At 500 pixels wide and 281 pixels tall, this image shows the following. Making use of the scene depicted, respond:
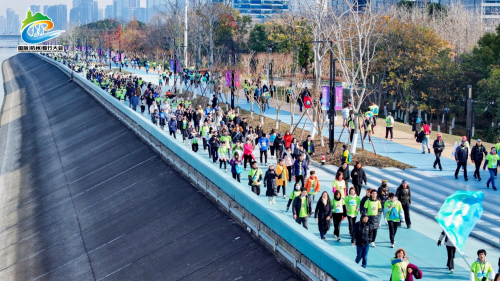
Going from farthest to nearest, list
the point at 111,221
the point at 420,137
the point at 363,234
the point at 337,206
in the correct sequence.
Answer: the point at 420,137 → the point at 111,221 → the point at 337,206 → the point at 363,234

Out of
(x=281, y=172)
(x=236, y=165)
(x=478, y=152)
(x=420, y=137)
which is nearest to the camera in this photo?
(x=281, y=172)

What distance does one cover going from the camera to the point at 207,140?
26.9 metres

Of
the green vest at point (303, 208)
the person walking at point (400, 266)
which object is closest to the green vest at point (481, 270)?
the person walking at point (400, 266)

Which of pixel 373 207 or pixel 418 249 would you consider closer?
pixel 373 207

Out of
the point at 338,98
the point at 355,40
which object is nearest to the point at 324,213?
the point at 338,98

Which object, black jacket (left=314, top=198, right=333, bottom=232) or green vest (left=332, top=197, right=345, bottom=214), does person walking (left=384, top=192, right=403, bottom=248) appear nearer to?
green vest (left=332, top=197, right=345, bottom=214)

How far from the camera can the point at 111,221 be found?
74.7 ft

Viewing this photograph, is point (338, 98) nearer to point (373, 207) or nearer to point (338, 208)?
point (338, 208)

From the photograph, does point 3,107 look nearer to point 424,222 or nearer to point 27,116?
point 27,116

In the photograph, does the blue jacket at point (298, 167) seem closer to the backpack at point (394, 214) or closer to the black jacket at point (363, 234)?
the backpack at point (394, 214)

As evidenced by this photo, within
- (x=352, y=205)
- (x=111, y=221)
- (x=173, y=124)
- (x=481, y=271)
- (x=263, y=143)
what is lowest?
(x=111, y=221)

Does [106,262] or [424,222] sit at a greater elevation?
[424,222]

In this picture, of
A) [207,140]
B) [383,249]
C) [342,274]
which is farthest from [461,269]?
[207,140]

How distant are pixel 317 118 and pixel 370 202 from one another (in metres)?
16.9
